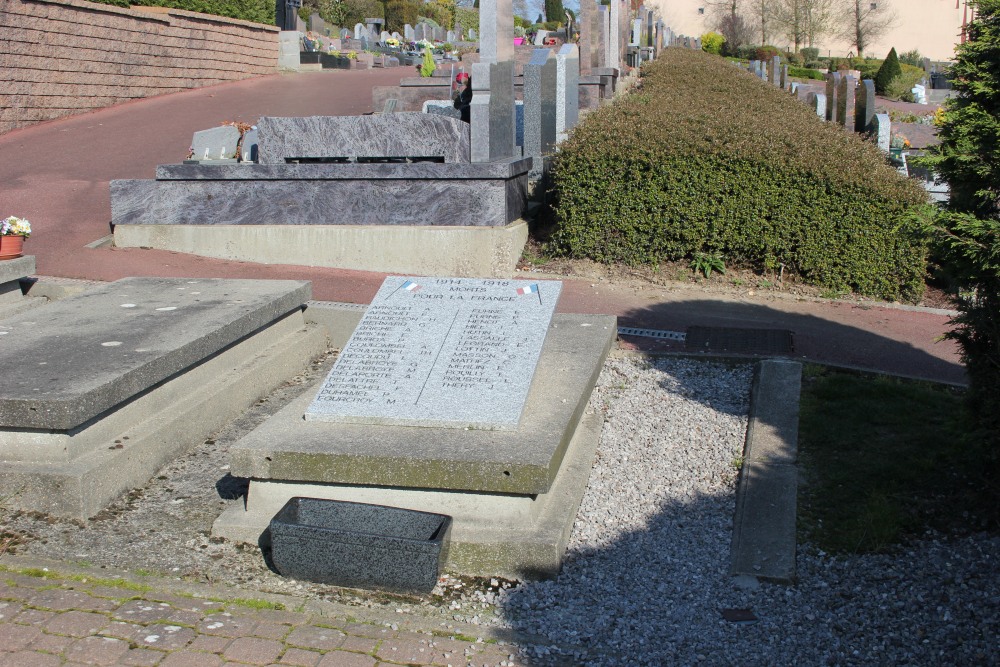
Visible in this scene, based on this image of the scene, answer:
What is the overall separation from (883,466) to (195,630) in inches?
135

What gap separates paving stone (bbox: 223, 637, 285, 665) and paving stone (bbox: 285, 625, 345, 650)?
6 cm

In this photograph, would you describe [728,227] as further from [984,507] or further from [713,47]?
[713,47]

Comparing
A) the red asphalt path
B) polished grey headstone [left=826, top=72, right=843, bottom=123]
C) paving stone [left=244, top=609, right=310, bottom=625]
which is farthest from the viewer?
polished grey headstone [left=826, top=72, right=843, bottom=123]

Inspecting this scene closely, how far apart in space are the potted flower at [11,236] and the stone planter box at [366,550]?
4366 millimetres

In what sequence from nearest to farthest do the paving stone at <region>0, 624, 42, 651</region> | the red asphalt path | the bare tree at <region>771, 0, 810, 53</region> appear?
the paving stone at <region>0, 624, 42, 651</region> < the red asphalt path < the bare tree at <region>771, 0, 810, 53</region>

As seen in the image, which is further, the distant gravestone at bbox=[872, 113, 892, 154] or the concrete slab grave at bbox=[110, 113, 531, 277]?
the distant gravestone at bbox=[872, 113, 892, 154]

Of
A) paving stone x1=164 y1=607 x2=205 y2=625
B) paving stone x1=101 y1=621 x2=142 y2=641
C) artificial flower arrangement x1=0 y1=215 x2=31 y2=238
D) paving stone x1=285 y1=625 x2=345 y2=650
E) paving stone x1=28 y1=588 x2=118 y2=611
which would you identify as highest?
artificial flower arrangement x1=0 y1=215 x2=31 y2=238

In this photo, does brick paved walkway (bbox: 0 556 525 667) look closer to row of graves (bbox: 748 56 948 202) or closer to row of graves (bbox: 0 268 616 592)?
row of graves (bbox: 0 268 616 592)

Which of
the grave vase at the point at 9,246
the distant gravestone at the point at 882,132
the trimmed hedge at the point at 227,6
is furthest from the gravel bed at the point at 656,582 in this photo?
the trimmed hedge at the point at 227,6

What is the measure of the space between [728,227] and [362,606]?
20.4 ft

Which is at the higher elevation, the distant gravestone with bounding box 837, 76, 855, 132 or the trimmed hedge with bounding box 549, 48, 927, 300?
the distant gravestone with bounding box 837, 76, 855, 132

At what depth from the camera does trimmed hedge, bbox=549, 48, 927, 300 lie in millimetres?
8516

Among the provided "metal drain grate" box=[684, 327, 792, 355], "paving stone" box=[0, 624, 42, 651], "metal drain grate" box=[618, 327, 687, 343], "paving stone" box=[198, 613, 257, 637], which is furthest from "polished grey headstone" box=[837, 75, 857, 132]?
"paving stone" box=[0, 624, 42, 651]

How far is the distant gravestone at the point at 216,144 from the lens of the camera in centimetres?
1088
